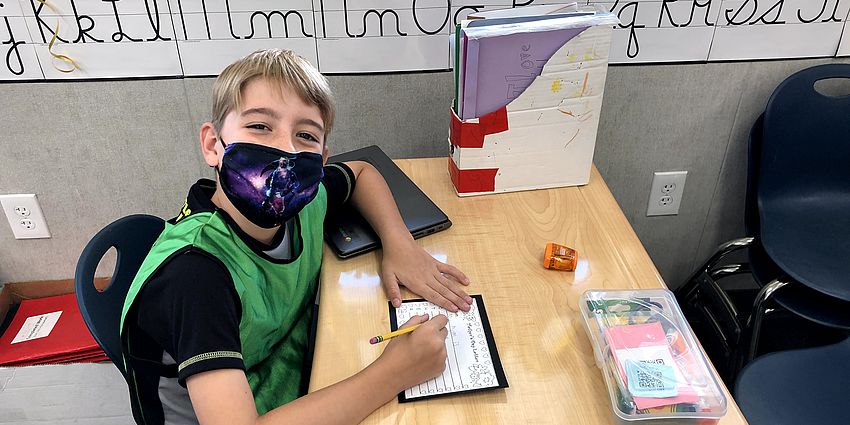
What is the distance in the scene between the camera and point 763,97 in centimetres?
167

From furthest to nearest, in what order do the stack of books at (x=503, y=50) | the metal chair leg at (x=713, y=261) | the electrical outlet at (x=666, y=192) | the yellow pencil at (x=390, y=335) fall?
the electrical outlet at (x=666, y=192)
the metal chair leg at (x=713, y=261)
the stack of books at (x=503, y=50)
the yellow pencil at (x=390, y=335)

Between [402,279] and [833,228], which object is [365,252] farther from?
[833,228]

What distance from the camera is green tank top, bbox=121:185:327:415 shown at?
916 mm

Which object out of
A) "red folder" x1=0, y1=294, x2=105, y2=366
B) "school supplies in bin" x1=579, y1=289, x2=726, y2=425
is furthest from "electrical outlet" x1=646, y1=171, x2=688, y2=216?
"red folder" x1=0, y1=294, x2=105, y2=366

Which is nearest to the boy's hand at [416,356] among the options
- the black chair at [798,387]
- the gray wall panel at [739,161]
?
the black chair at [798,387]

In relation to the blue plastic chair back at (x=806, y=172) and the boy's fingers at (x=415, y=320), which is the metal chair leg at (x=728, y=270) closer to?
the blue plastic chair back at (x=806, y=172)

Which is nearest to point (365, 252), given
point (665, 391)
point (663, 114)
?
point (665, 391)

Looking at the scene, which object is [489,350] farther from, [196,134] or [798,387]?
[196,134]

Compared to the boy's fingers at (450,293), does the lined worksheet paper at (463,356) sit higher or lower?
lower

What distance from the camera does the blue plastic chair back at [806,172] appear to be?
1526 millimetres

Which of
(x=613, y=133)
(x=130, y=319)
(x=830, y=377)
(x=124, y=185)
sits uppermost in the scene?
(x=130, y=319)

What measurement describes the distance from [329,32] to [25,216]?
3.19ft

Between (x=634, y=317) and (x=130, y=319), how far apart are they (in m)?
0.74

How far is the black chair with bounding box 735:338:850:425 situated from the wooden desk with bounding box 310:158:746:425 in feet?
1.20
